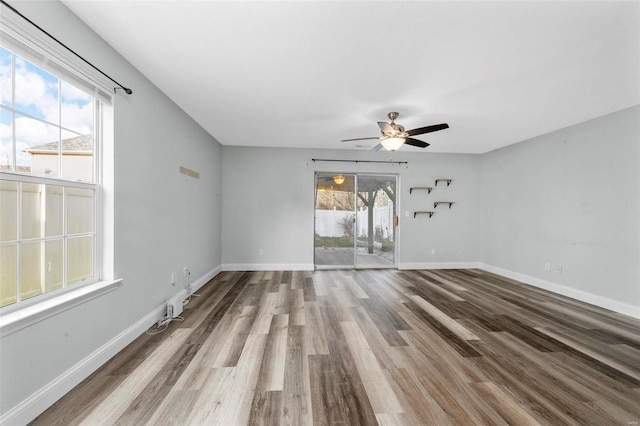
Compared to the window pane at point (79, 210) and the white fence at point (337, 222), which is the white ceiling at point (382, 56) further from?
the white fence at point (337, 222)

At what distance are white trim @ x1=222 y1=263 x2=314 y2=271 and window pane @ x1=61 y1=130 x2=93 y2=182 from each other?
3312 millimetres

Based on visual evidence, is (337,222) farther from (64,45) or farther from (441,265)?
(64,45)

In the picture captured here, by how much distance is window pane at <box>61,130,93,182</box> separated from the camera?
5.71 feet

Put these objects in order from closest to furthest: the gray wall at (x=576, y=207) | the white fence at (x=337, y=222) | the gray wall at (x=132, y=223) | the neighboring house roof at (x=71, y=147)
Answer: the gray wall at (x=132, y=223) < the neighboring house roof at (x=71, y=147) < the gray wall at (x=576, y=207) < the white fence at (x=337, y=222)

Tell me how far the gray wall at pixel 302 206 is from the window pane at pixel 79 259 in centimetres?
304

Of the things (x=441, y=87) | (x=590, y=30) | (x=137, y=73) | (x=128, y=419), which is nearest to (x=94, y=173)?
(x=137, y=73)

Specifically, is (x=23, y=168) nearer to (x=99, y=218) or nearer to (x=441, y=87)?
(x=99, y=218)

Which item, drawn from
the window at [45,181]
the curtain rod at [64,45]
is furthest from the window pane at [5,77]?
the curtain rod at [64,45]

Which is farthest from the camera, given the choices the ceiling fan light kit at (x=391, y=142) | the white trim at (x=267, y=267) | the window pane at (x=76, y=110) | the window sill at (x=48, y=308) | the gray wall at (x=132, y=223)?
the white trim at (x=267, y=267)

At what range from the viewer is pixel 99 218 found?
1983 mm

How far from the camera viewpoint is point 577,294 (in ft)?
11.6

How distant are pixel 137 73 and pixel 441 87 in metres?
Answer: 3.01

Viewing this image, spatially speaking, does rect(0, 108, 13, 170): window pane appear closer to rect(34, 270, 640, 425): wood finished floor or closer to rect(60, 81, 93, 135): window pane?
rect(60, 81, 93, 135): window pane

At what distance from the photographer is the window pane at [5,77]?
134 cm
